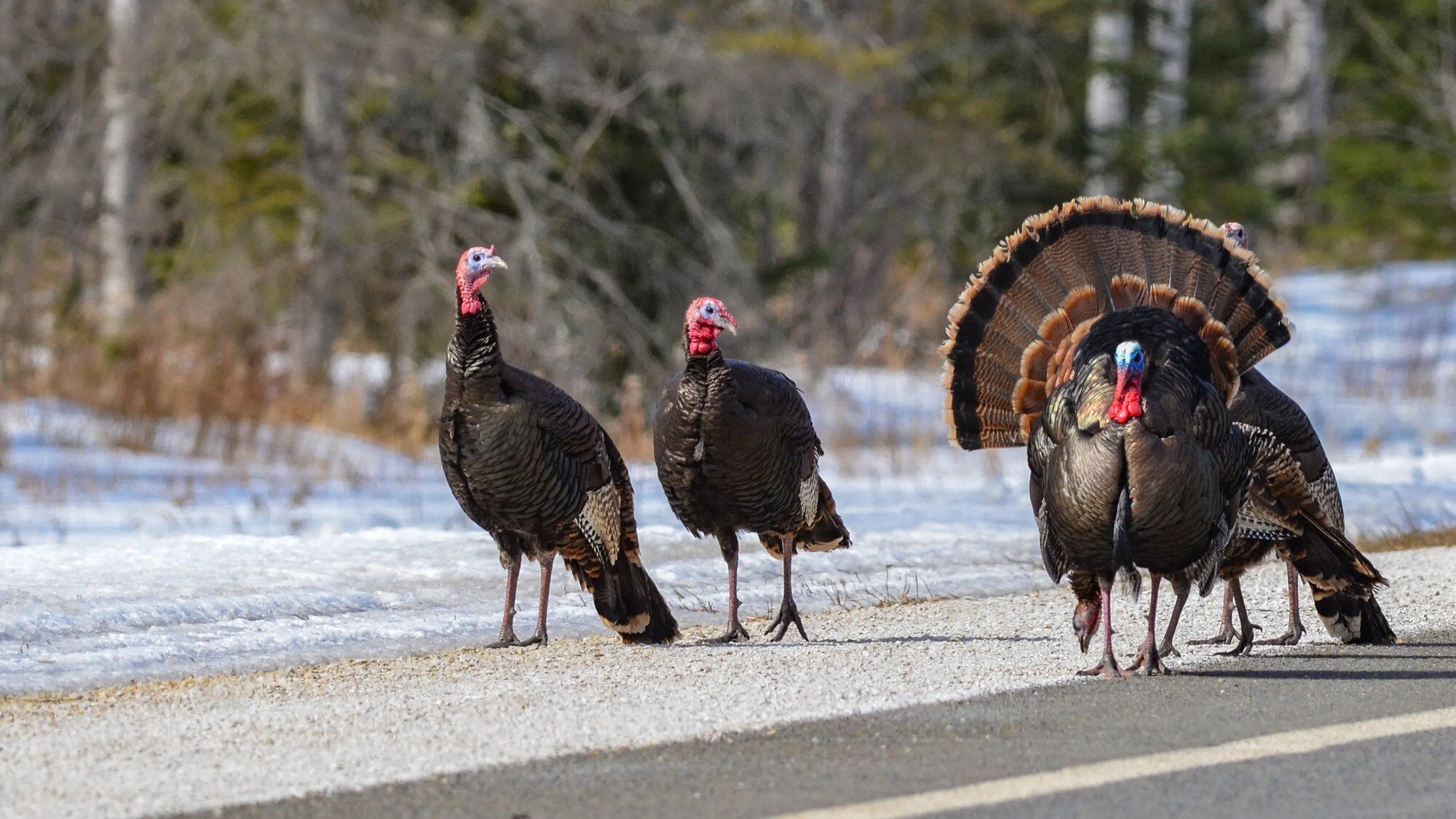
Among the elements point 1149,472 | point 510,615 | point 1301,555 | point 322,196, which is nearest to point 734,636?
point 510,615

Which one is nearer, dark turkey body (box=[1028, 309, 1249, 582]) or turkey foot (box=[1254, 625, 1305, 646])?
dark turkey body (box=[1028, 309, 1249, 582])

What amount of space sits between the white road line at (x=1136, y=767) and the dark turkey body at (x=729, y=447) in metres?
2.40

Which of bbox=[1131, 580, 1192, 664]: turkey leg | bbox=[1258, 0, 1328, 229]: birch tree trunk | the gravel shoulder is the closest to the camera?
the gravel shoulder

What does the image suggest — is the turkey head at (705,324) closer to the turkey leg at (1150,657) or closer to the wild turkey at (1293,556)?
the wild turkey at (1293,556)

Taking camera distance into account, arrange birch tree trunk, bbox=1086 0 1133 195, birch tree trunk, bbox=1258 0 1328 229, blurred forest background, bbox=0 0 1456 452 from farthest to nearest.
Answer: birch tree trunk, bbox=1258 0 1328 229 < birch tree trunk, bbox=1086 0 1133 195 < blurred forest background, bbox=0 0 1456 452

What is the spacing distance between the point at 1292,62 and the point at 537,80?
23149 mm

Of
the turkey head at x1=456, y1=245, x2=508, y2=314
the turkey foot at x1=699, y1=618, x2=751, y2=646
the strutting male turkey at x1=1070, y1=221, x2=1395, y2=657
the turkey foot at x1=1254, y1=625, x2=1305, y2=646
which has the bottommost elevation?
the turkey foot at x1=699, y1=618, x2=751, y2=646

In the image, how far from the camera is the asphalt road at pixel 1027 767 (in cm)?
424

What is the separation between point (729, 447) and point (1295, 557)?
76.0 inches

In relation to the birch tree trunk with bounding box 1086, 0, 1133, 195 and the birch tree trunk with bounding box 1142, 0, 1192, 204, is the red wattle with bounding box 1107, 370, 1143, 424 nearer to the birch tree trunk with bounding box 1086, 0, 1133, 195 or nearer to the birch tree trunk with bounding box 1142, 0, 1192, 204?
the birch tree trunk with bounding box 1086, 0, 1133, 195

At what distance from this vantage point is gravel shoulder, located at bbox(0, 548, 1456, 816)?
15.0 feet

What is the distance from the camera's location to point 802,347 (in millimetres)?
19203

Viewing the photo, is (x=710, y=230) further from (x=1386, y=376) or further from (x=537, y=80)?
(x=1386, y=376)

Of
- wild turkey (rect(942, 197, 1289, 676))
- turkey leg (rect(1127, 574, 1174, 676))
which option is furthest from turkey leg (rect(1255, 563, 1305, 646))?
turkey leg (rect(1127, 574, 1174, 676))
